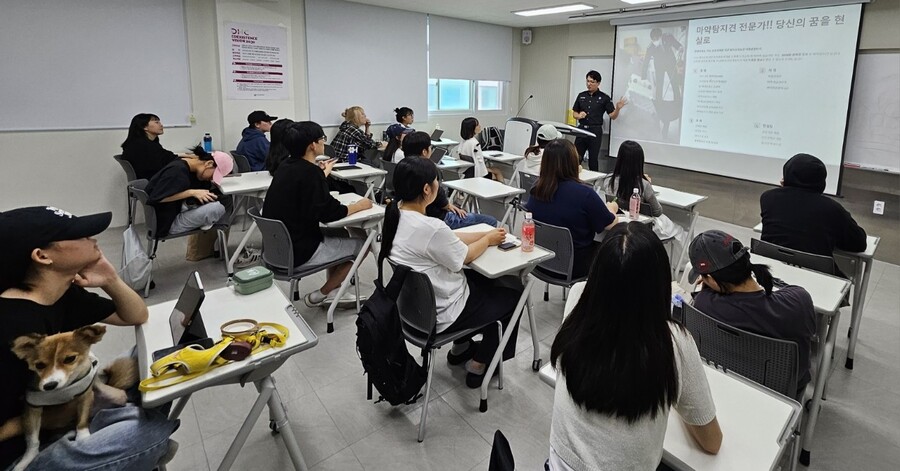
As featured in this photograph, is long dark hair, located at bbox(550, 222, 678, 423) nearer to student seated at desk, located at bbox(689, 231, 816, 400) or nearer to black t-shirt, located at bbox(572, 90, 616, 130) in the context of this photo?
student seated at desk, located at bbox(689, 231, 816, 400)

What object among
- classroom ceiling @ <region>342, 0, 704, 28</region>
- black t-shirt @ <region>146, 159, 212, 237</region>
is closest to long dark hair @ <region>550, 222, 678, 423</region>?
black t-shirt @ <region>146, 159, 212, 237</region>

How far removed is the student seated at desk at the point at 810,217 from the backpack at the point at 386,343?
2175mm

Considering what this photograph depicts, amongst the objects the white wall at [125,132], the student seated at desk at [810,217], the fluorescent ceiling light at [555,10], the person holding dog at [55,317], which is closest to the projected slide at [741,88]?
the fluorescent ceiling light at [555,10]

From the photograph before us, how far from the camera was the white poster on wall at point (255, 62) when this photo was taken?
569 centimetres

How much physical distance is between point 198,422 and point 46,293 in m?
1.23

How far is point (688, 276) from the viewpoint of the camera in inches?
82.4

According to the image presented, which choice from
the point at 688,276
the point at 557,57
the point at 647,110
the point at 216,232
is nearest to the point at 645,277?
the point at 688,276

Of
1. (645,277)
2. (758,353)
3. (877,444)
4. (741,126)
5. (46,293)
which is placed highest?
(741,126)

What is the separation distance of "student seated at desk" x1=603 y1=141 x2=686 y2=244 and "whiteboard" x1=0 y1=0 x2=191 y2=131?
15.7 ft

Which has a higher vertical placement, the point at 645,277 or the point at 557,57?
the point at 557,57

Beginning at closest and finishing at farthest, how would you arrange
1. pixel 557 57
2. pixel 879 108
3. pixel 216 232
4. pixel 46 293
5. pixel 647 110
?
pixel 46 293
pixel 216 232
pixel 879 108
pixel 647 110
pixel 557 57

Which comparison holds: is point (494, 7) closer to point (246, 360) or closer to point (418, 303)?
point (418, 303)

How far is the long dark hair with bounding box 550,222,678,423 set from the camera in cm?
104

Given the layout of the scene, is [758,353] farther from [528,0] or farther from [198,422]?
[528,0]
